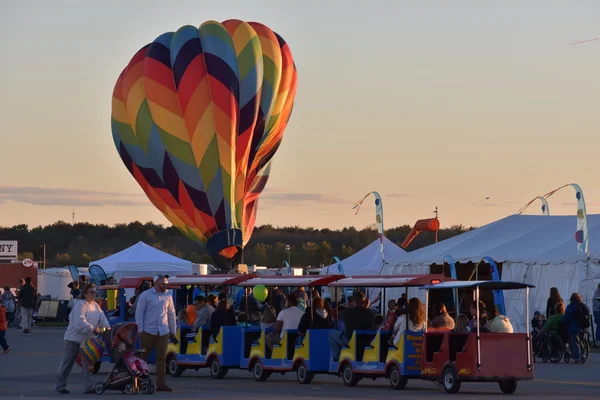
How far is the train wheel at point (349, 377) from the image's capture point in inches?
847

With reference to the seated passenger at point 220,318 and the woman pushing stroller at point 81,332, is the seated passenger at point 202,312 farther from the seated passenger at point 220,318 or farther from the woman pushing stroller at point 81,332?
the woman pushing stroller at point 81,332

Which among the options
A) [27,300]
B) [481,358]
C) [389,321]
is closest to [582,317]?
[389,321]

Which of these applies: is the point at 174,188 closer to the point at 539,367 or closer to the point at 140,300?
the point at 539,367

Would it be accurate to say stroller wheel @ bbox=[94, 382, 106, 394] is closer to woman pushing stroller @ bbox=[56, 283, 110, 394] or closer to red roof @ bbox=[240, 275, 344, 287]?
woman pushing stroller @ bbox=[56, 283, 110, 394]

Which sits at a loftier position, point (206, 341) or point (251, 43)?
point (251, 43)

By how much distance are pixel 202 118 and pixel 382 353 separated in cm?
2530

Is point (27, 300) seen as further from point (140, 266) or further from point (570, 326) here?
point (570, 326)

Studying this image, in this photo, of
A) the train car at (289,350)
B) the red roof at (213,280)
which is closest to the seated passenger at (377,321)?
the train car at (289,350)

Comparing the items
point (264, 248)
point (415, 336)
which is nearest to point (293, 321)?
point (415, 336)

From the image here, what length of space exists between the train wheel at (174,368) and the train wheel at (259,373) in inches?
70.3

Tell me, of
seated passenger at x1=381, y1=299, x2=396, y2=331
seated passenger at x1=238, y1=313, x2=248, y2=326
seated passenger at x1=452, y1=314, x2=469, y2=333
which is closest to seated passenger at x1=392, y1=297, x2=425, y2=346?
seated passenger at x1=452, y1=314, x2=469, y2=333

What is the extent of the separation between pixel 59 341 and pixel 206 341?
47.8ft

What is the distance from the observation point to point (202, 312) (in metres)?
24.5

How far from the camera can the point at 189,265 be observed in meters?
51.4
